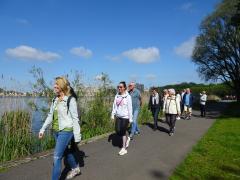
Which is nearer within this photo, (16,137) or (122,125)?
(122,125)

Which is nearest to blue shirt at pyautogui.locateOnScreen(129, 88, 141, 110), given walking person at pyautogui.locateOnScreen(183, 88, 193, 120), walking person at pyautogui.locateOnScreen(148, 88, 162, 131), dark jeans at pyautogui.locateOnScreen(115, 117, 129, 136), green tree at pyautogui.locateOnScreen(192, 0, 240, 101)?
walking person at pyautogui.locateOnScreen(148, 88, 162, 131)

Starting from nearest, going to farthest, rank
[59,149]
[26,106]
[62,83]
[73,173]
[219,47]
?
[59,149]
[62,83]
[73,173]
[26,106]
[219,47]

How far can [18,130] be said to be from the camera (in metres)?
9.45

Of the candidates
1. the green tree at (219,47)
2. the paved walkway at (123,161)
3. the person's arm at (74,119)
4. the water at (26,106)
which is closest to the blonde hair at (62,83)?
the person's arm at (74,119)

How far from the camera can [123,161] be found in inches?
328

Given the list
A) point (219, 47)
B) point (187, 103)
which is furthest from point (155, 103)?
point (219, 47)

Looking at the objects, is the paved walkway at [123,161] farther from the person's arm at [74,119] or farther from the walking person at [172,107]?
the walking person at [172,107]

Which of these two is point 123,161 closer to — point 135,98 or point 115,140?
point 115,140

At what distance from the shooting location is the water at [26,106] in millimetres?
9448

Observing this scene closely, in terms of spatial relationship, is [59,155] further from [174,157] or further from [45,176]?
[174,157]

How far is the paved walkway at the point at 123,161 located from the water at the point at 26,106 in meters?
1.67

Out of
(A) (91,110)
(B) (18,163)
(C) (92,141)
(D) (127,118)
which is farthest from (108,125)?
(B) (18,163)

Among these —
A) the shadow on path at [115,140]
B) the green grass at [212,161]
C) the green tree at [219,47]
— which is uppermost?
the green tree at [219,47]

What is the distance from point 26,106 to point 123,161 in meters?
3.41
